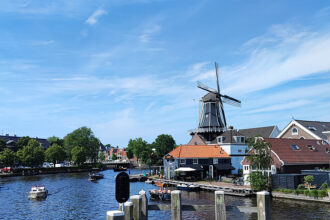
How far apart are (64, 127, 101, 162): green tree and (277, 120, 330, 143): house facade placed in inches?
3685

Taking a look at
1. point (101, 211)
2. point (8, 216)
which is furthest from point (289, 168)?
point (8, 216)

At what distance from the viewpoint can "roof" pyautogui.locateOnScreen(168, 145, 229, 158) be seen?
2489 inches

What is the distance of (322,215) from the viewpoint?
28547 millimetres

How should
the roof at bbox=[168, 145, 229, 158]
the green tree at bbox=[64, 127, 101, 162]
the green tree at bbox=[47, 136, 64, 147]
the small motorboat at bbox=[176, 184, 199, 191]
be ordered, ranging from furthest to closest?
1. the green tree at bbox=[47, 136, 64, 147]
2. the green tree at bbox=[64, 127, 101, 162]
3. the roof at bbox=[168, 145, 229, 158]
4. the small motorboat at bbox=[176, 184, 199, 191]

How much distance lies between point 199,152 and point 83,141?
284 feet

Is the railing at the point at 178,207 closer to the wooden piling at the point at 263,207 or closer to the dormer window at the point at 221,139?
the wooden piling at the point at 263,207

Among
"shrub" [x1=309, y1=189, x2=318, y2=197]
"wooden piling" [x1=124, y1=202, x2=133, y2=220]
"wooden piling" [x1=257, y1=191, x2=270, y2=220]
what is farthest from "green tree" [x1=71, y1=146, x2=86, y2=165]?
"wooden piling" [x1=257, y1=191, x2=270, y2=220]

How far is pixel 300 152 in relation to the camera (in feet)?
163

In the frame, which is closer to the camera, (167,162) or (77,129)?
(167,162)

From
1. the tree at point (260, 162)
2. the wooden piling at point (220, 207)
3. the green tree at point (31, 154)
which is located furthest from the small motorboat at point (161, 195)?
the green tree at point (31, 154)

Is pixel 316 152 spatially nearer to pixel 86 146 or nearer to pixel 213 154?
pixel 213 154

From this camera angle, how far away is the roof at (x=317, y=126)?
63.4m

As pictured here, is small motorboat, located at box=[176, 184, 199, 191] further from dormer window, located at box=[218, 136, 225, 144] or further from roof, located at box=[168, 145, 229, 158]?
dormer window, located at box=[218, 136, 225, 144]

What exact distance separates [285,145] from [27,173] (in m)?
84.5
